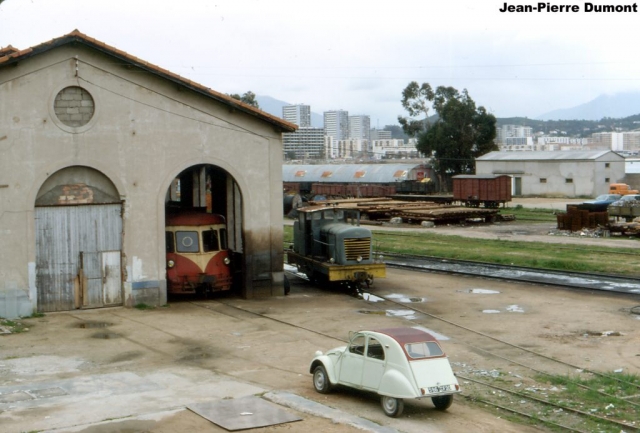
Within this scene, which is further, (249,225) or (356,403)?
(249,225)

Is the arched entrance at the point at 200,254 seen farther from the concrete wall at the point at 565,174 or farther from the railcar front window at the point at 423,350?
the concrete wall at the point at 565,174

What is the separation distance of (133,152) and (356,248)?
804cm

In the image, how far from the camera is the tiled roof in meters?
23.3

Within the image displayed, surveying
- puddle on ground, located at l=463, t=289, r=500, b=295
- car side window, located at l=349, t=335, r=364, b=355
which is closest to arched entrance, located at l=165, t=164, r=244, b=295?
puddle on ground, located at l=463, t=289, r=500, b=295

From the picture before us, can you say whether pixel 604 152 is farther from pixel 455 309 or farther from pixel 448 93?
pixel 455 309

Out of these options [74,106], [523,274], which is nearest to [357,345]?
[74,106]

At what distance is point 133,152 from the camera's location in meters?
25.4

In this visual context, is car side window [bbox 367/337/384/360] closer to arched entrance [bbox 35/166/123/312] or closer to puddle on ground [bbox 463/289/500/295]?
arched entrance [bbox 35/166/123/312]

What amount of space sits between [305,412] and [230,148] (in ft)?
46.3

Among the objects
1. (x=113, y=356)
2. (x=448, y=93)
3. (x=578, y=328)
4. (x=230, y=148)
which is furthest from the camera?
(x=448, y=93)

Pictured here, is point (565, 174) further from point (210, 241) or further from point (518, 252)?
point (210, 241)

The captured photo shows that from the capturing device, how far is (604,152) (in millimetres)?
77562

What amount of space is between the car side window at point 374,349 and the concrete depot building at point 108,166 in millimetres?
12312

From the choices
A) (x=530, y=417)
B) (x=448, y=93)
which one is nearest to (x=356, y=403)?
(x=530, y=417)
